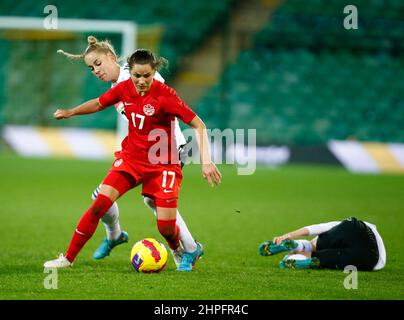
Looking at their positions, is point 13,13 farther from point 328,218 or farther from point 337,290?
point 337,290

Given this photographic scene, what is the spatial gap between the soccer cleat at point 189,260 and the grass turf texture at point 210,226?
0.12 m

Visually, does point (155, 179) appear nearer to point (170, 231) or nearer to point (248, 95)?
point (170, 231)

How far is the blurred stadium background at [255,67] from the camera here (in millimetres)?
22938

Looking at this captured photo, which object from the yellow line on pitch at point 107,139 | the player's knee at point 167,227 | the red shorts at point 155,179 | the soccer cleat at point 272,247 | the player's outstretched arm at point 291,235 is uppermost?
the yellow line on pitch at point 107,139

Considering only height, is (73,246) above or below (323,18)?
below

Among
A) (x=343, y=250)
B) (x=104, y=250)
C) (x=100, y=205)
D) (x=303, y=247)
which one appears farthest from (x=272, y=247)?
(x=104, y=250)

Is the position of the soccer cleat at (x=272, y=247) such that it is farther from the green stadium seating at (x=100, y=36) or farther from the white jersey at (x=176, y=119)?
the green stadium seating at (x=100, y=36)

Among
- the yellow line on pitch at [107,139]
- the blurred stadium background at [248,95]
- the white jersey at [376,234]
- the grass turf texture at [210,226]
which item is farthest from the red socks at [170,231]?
the yellow line on pitch at [107,139]

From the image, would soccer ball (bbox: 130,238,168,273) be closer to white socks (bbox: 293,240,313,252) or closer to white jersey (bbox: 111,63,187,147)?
white jersey (bbox: 111,63,187,147)

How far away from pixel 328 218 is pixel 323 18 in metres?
14.3

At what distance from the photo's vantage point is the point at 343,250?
691cm

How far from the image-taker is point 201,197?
13.6 meters
